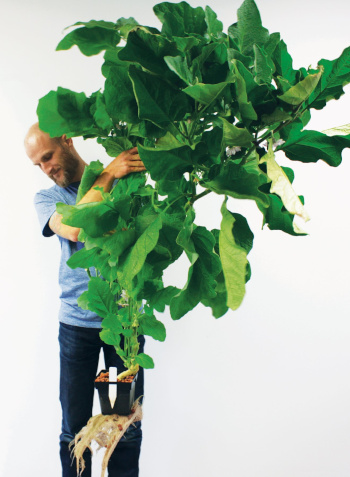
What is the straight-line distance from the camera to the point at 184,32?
637 mm

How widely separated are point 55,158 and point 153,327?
2.32 ft

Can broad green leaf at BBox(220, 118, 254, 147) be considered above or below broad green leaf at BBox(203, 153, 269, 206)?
above

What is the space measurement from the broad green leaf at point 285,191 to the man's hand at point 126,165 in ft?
1.02

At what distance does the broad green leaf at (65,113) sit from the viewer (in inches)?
29.4

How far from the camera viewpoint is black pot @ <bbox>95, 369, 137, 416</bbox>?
1046 mm

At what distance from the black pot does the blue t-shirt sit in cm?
41

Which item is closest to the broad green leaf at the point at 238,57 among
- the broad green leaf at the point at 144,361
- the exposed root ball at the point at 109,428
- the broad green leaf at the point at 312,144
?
the broad green leaf at the point at 312,144

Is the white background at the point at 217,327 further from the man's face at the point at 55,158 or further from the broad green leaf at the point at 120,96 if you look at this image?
the broad green leaf at the point at 120,96

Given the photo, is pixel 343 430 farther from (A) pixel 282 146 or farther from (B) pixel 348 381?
(A) pixel 282 146

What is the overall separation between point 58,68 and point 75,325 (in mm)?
Answer: 1053

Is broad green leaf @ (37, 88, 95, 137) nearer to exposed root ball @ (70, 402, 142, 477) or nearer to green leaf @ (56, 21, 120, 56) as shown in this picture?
green leaf @ (56, 21, 120, 56)

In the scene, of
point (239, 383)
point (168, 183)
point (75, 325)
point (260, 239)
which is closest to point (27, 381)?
point (75, 325)

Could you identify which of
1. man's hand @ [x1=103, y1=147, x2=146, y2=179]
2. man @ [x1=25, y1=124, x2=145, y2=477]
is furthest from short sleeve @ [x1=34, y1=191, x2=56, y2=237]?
man's hand @ [x1=103, y1=147, x2=146, y2=179]

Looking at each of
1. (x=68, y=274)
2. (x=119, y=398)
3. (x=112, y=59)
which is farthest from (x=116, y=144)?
(x=68, y=274)
